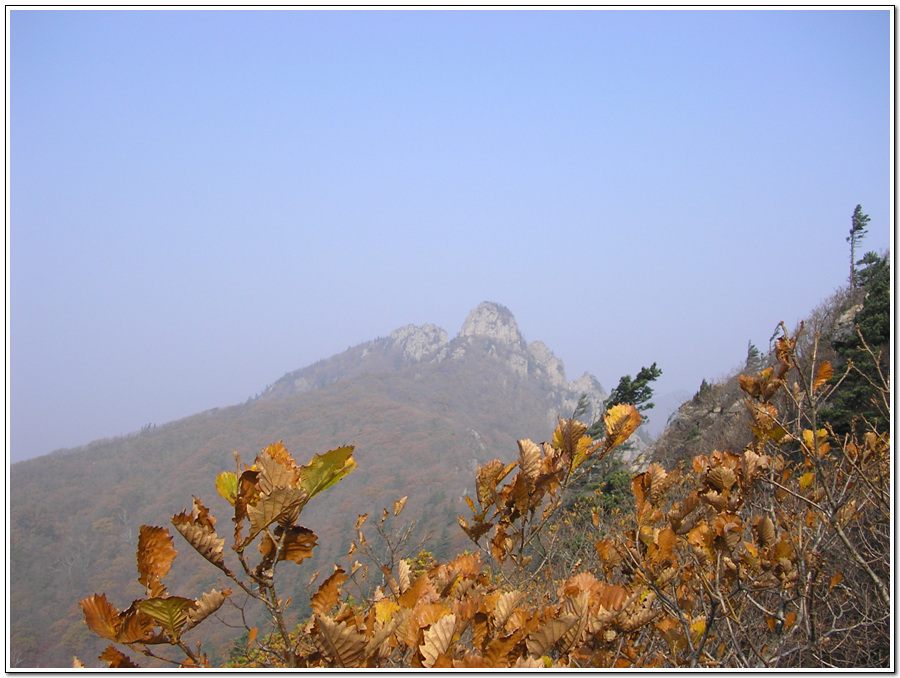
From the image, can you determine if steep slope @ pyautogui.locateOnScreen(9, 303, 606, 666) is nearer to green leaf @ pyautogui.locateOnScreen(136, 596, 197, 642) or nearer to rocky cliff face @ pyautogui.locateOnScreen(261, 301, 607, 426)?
rocky cliff face @ pyautogui.locateOnScreen(261, 301, 607, 426)

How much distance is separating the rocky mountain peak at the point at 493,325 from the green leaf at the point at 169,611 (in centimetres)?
11802

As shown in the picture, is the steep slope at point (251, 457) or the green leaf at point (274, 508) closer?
the green leaf at point (274, 508)

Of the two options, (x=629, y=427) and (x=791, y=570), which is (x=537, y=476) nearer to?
(x=629, y=427)

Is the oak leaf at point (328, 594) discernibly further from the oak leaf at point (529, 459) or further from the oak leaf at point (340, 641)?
the oak leaf at point (529, 459)

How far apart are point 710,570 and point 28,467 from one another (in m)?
76.0

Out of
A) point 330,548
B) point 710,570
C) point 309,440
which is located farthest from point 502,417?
point 710,570

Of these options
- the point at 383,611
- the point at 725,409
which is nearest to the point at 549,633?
the point at 383,611

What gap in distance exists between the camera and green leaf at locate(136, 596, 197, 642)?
958mm

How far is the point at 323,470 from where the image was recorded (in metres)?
0.87

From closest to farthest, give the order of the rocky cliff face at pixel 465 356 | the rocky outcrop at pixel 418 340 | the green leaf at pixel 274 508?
the green leaf at pixel 274 508 → the rocky cliff face at pixel 465 356 → the rocky outcrop at pixel 418 340

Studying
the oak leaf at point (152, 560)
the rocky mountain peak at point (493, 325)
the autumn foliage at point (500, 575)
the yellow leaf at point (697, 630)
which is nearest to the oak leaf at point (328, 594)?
the autumn foliage at point (500, 575)

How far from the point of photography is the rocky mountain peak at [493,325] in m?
120

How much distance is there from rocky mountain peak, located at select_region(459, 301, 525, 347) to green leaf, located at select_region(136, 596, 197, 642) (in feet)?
387
